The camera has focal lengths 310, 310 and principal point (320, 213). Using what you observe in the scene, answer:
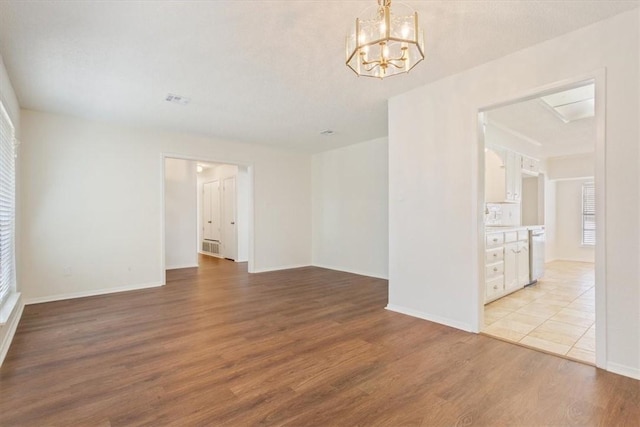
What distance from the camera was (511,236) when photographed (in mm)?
4535

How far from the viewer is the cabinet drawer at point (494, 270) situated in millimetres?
3969

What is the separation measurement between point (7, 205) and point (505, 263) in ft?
19.8

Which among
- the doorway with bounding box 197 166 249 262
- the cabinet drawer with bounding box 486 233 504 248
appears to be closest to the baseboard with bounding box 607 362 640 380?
the cabinet drawer with bounding box 486 233 504 248

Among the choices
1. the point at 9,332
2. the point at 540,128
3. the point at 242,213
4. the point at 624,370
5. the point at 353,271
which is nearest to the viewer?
the point at 624,370

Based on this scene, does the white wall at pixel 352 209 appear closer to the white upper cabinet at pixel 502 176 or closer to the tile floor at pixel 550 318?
the white upper cabinet at pixel 502 176

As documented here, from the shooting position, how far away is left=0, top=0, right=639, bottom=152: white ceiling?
85.6 inches

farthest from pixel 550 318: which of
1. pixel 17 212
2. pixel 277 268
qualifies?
pixel 17 212

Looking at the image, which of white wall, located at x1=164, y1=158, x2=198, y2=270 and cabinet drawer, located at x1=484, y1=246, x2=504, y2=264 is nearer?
cabinet drawer, located at x1=484, y1=246, x2=504, y2=264

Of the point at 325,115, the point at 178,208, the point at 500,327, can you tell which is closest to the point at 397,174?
the point at 325,115

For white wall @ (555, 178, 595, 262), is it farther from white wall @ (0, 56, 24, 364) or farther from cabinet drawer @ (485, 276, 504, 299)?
white wall @ (0, 56, 24, 364)

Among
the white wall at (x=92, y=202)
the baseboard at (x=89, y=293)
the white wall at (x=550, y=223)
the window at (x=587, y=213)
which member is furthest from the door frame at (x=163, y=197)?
the window at (x=587, y=213)

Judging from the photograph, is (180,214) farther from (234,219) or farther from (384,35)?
(384,35)

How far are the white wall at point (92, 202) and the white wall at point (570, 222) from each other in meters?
8.75

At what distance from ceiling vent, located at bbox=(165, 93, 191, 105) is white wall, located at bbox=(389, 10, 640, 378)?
8.40 feet
